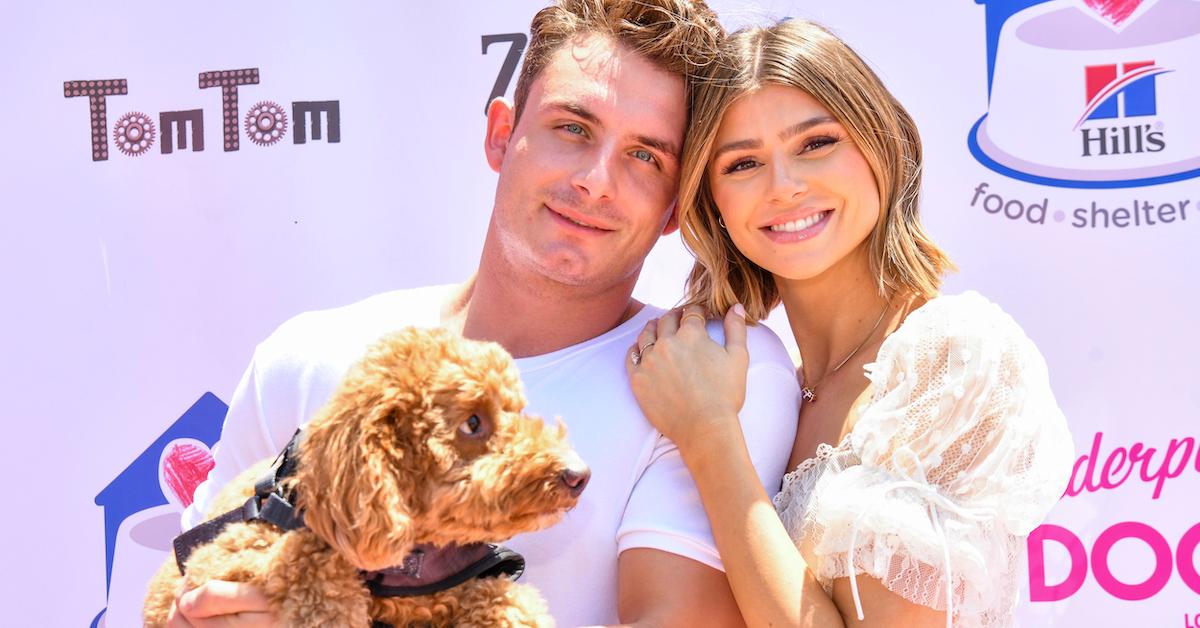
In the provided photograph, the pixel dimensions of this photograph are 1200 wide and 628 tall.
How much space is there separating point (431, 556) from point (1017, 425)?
1.05 m

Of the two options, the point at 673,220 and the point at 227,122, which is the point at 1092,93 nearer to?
the point at 673,220

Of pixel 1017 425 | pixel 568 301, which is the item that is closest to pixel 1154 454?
pixel 1017 425

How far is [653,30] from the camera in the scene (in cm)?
245

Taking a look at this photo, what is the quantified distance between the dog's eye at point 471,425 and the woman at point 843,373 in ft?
1.80

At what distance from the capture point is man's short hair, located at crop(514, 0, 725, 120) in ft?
8.00

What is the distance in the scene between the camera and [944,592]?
6.11 ft

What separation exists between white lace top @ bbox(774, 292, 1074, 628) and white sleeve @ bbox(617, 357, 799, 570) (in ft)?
0.72

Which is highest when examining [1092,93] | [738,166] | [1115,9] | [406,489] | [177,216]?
[1115,9]

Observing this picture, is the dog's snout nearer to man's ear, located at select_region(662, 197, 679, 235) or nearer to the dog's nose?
the dog's nose

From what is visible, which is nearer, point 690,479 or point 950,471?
point 950,471

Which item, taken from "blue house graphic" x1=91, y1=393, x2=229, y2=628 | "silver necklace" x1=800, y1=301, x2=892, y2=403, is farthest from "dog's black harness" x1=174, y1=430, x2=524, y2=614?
"blue house graphic" x1=91, y1=393, x2=229, y2=628

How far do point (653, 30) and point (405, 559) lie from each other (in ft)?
4.54

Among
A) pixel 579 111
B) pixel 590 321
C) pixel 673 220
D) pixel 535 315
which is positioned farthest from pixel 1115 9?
pixel 535 315

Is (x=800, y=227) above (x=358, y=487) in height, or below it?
above
